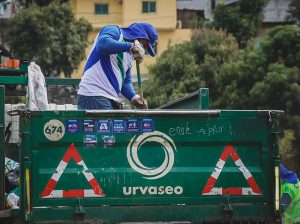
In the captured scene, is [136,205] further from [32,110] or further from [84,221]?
[32,110]

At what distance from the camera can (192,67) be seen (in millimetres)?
26359

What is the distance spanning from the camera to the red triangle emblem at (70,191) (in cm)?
511

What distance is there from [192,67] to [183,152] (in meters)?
21.2

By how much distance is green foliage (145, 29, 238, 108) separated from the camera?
2575 centimetres

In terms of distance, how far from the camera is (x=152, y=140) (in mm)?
5246

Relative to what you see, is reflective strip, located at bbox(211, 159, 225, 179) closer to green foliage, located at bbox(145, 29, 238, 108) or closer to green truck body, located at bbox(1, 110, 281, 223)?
green truck body, located at bbox(1, 110, 281, 223)

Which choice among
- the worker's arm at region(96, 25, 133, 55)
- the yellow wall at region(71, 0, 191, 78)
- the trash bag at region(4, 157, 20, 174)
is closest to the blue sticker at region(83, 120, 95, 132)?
the worker's arm at region(96, 25, 133, 55)

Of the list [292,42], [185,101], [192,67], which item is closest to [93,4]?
[192,67]

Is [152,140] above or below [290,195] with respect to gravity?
above

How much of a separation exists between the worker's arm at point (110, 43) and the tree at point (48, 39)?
79.9 feet

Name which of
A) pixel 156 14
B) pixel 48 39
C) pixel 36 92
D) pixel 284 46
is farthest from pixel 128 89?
pixel 156 14

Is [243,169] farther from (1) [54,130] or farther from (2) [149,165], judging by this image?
(1) [54,130]

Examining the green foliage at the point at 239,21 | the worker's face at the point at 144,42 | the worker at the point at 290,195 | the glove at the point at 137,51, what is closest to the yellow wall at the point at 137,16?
the green foliage at the point at 239,21

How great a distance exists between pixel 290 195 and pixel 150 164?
387 cm
